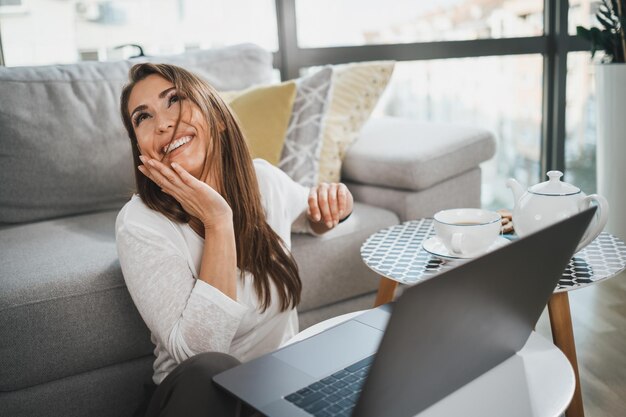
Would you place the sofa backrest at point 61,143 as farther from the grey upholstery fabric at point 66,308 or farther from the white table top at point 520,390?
the white table top at point 520,390

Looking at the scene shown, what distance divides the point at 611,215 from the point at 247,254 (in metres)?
1.88

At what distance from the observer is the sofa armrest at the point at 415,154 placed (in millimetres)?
1994

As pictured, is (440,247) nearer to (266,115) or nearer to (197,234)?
(197,234)

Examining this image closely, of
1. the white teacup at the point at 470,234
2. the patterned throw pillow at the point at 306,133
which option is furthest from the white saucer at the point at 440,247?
the patterned throw pillow at the point at 306,133

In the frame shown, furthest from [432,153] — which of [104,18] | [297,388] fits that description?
[104,18]

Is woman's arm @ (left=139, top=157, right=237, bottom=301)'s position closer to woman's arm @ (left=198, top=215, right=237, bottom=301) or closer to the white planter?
woman's arm @ (left=198, top=215, right=237, bottom=301)

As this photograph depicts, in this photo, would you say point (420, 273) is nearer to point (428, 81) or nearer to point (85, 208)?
point (85, 208)

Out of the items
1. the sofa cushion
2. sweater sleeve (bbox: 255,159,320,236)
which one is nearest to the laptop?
sweater sleeve (bbox: 255,159,320,236)

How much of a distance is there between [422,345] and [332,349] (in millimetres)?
316

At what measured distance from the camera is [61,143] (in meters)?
1.92

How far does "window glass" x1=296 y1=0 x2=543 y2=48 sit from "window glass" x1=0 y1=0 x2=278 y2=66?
0.22 metres

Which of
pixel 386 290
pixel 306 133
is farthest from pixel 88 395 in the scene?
pixel 306 133

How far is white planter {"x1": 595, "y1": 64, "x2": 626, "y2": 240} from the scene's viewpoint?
2533 millimetres

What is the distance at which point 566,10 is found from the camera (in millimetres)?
3139
